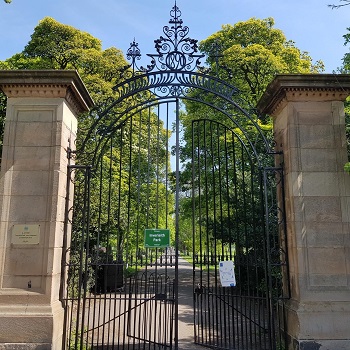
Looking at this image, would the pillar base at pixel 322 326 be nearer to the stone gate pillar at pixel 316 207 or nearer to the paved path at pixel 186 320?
the stone gate pillar at pixel 316 207

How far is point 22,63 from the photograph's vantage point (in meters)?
14.0

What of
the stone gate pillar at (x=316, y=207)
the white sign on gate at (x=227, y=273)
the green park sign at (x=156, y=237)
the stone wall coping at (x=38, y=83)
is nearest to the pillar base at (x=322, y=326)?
the stone gate pillar at (x=316, y=207)

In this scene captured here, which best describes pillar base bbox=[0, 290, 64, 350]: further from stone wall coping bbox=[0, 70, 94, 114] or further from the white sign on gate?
stone wall coping bbox=[0, 70, 94, 114]

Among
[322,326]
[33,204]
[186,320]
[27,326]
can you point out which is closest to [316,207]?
[322,326]

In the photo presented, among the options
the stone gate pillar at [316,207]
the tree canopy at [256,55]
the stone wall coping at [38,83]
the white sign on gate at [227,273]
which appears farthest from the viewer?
the tree canopy at [256,55]

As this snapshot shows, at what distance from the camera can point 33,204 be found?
572cm

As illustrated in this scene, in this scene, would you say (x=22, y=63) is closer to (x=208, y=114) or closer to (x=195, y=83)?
(x=208, y=114)

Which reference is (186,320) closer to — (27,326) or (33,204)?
(27,326)

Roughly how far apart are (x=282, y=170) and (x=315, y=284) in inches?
77.2

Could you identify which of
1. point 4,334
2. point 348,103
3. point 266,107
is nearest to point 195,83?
point 266,107

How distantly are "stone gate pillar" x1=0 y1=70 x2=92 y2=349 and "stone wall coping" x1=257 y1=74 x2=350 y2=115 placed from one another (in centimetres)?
355

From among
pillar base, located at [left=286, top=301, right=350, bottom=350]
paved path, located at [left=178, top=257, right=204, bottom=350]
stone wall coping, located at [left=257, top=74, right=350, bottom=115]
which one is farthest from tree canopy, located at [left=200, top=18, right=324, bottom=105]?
pillar base, located at [left=286, top=301, right=350, bottom=350]

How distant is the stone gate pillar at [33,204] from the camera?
5.27 m

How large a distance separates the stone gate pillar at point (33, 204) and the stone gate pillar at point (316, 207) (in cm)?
376
